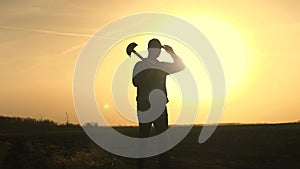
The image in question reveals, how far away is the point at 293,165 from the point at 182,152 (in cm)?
521

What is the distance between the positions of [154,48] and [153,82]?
732 mm

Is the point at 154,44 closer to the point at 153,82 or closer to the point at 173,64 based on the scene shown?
the point at 173,64

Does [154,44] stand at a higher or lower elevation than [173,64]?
higher

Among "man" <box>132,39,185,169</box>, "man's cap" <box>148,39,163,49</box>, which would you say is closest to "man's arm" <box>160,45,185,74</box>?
"man" <box>132,39,185,169</box>

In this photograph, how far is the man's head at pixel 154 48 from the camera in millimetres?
12062

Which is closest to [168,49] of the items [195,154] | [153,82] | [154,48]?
[154,48]

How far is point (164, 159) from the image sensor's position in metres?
12.0

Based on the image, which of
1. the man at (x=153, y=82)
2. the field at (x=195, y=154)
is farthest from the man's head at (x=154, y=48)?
the field at (x=195, y=154)

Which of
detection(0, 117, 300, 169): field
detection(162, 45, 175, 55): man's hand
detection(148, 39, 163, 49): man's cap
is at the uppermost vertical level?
detection(148, 39, 163, 49): man's cap

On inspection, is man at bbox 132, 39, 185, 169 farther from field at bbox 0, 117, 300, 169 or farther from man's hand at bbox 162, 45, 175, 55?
field at bbox 0, 117, 300, 169

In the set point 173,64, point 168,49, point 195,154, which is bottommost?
point 195,154

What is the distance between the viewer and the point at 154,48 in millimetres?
12102

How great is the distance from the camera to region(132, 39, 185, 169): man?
12.0m

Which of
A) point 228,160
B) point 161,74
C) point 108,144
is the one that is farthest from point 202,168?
point 108,144
